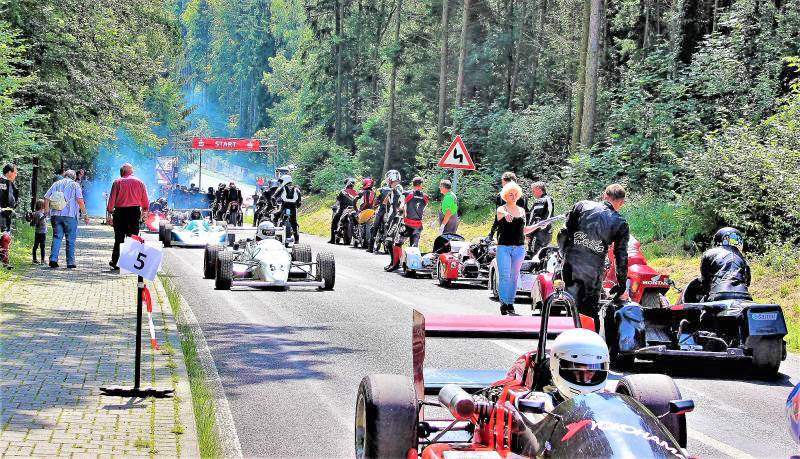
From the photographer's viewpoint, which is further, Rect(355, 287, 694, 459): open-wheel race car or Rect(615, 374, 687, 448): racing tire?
Rect(615, 374, 687, 448): racing tire

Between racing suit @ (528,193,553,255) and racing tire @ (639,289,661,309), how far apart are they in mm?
5567

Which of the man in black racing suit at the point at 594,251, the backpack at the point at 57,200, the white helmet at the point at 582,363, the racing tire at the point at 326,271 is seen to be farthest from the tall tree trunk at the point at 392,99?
the white helmet at the point at 582,363

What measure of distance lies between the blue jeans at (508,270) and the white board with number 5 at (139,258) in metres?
6.88

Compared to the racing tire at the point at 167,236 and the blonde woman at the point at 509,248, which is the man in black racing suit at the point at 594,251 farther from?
the racing tire at the point at 167,236

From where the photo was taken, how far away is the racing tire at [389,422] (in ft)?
20.7

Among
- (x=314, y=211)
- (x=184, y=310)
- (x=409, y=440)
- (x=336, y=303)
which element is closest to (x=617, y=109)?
(x=336, y=303)

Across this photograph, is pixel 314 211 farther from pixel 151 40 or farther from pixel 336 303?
pixel 336 303

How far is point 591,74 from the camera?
2916 centimetres

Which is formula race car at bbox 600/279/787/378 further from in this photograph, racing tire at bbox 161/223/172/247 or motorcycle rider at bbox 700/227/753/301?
racing tire at bbox 161/223/172/247

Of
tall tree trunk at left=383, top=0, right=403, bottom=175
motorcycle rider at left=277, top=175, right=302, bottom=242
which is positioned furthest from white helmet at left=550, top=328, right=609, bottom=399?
tall tree trunk at left=383, top=0, right=403, bottom=175

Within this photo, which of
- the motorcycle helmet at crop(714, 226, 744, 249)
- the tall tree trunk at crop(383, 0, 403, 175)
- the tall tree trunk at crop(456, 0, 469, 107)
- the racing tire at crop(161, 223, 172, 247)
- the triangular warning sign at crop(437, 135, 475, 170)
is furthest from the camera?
the tall tree trunk at crop(383, 0, 403, 175)

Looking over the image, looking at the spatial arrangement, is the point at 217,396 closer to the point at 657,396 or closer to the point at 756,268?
the point at 657,396

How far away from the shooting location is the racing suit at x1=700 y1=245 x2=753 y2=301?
11453 millimetres

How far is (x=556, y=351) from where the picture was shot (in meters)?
5.59
